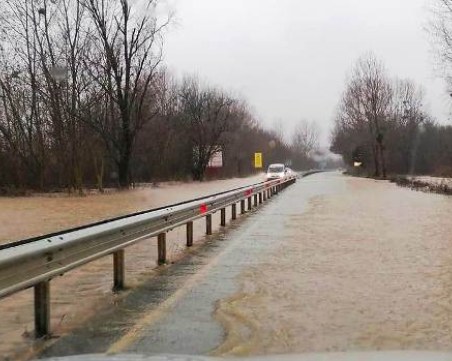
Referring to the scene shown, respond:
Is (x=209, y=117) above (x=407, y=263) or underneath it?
above

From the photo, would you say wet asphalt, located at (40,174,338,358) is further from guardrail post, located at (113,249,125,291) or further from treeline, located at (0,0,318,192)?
treeline, located at (0,0,318,192)

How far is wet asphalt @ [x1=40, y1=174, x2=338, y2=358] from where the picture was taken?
5.38 metres

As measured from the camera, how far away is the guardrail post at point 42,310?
582 centimetres

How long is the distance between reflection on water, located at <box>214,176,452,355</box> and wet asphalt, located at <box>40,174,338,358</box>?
0.22 metres

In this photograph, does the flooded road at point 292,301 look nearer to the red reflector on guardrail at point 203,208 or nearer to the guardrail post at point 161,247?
the guardrail post at point 161,247

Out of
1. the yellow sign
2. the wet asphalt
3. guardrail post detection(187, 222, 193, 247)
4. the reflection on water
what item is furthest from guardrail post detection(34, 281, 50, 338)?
the yellow sign

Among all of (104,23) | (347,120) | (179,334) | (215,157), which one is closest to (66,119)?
(104,23)

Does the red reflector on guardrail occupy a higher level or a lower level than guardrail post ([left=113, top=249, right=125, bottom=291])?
higher

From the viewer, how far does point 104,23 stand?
4322 cm

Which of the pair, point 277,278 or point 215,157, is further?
point 215,157

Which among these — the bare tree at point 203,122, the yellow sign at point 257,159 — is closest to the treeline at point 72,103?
the bare tree at point 203,122

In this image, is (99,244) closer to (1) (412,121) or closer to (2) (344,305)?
(2) (344,305)

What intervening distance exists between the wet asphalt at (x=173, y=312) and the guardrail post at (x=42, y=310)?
9.7 inches

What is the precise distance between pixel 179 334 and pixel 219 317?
81 centimetres
